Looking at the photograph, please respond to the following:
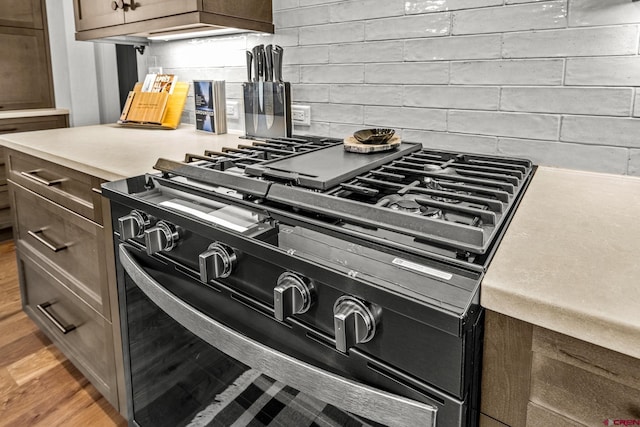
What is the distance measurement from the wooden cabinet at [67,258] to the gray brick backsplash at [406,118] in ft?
2.86

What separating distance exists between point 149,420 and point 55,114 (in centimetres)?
272

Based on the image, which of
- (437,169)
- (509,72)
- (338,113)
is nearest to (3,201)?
(338,113)

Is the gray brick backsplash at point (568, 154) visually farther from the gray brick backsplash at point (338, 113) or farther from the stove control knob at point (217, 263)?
the stove control knob at point (217, 263)

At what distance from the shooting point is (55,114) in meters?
3.26

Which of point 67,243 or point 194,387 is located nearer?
point 194,387

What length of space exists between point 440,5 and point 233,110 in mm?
989

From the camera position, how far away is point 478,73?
1336 millimetres

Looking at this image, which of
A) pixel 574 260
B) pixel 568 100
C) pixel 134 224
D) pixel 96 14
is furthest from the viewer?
pixel 96 14

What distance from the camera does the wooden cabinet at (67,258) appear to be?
146 cm

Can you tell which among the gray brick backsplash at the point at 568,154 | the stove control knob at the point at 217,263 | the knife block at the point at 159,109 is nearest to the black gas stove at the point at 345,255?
the stove control knob at the point at 217,263

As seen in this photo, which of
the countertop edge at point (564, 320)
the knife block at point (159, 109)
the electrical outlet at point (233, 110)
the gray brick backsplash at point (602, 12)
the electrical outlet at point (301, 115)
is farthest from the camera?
the knife block at point (159, 109)

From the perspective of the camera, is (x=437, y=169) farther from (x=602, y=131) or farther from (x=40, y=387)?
(x=40, y=387)

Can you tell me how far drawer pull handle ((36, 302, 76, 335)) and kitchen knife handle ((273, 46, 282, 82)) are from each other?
1.15 metres

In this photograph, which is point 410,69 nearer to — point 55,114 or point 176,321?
point 176,321
